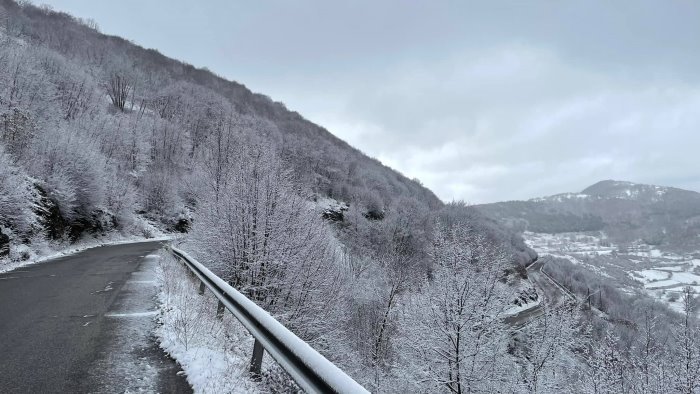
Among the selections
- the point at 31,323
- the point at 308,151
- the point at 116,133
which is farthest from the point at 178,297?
the point at 308,151

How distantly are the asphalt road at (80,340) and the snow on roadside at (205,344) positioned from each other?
7.2 inches

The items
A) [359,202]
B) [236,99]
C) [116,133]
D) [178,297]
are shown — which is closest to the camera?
[178,297]

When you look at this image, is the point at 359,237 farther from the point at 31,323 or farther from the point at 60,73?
the point at 31,323

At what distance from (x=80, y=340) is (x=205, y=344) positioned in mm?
1732

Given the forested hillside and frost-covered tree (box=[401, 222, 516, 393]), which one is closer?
the forested hillside

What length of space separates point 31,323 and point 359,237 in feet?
189

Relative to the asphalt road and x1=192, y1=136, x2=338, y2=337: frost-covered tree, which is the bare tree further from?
the asphalt road

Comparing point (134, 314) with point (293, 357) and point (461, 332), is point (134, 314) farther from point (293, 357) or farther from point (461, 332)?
point (461, 332)

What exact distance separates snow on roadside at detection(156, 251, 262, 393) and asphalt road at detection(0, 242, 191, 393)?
0.18 metres

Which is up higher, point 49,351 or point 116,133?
point 116,133

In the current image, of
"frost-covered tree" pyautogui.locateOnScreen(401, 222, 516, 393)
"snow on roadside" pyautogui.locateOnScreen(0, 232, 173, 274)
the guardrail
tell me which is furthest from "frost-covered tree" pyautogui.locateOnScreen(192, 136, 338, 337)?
the guardrail

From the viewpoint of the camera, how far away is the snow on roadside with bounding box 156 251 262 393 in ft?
13.7

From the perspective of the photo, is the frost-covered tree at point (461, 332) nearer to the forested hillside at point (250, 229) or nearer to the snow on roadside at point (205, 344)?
the forested hillside at point (250, 229)

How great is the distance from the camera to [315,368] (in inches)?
99.4
